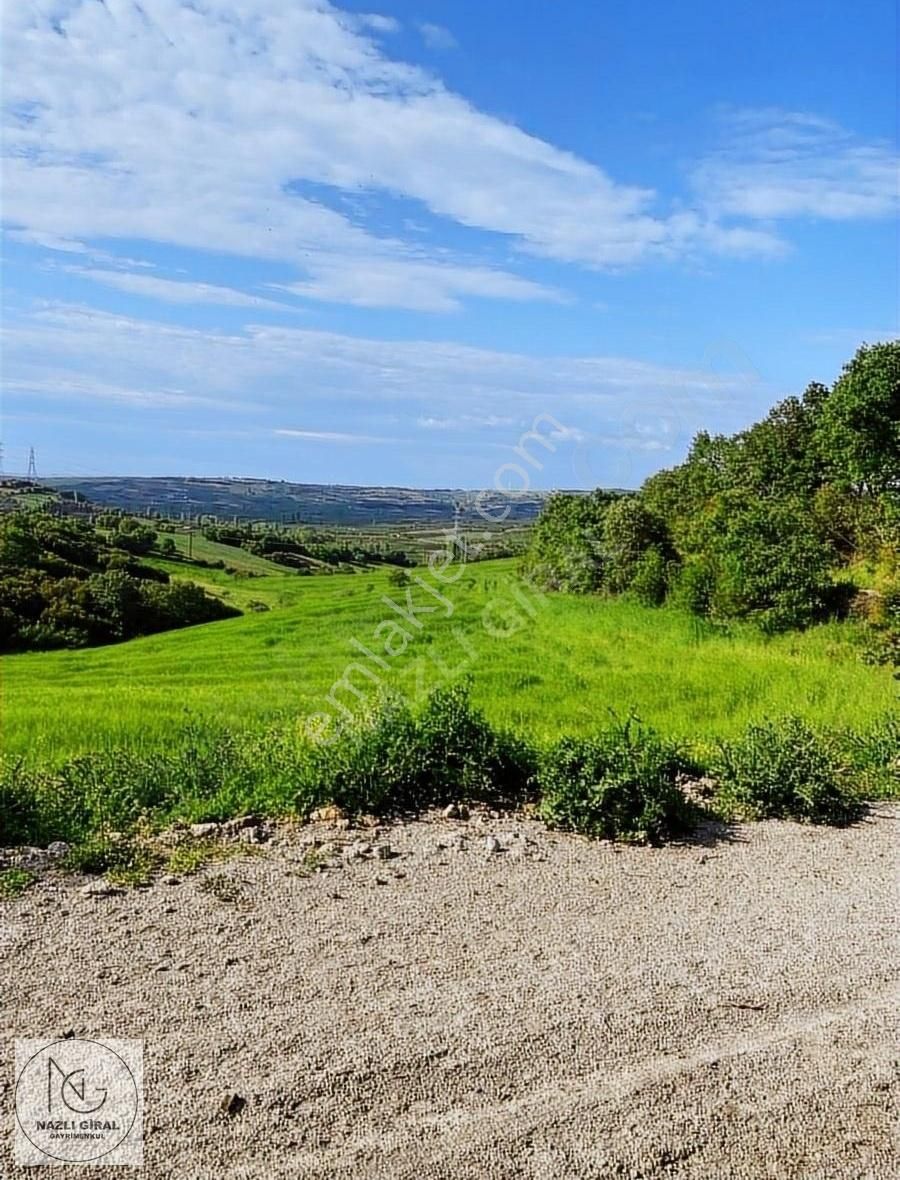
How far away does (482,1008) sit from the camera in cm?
353

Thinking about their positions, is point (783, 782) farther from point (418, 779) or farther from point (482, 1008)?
point (482, 1008)

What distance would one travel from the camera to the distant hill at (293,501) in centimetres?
1445

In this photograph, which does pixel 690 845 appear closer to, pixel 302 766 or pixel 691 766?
pixel 691 766

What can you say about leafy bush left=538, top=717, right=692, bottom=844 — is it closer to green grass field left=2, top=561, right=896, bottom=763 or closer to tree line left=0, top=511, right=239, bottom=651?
green grass field left=2, top=561, right=896, bottom=763

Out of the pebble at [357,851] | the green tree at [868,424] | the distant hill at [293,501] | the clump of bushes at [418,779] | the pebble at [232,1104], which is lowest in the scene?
the pebble at [232,1104]

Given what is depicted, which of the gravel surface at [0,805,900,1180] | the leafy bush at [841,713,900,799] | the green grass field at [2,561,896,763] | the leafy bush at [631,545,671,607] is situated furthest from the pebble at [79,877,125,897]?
the leafy bush at [631,545,671,607]

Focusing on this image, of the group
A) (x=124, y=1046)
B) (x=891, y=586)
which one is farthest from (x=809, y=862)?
(x=891, y=586)

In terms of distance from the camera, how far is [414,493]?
2056cm

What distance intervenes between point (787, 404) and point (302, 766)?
69.0 ft

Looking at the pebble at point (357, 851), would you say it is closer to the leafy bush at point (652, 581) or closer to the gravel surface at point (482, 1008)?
the gravel surface at point (482, 1008)

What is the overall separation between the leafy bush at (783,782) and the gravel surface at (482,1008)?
2.82 ft

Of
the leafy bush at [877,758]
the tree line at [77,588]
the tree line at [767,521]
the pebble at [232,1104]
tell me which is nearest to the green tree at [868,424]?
the tree line at [767,521]

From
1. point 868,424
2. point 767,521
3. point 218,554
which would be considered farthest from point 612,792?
point 868,424

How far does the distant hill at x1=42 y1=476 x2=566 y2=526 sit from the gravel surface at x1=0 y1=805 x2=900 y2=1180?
10463 millimetres
